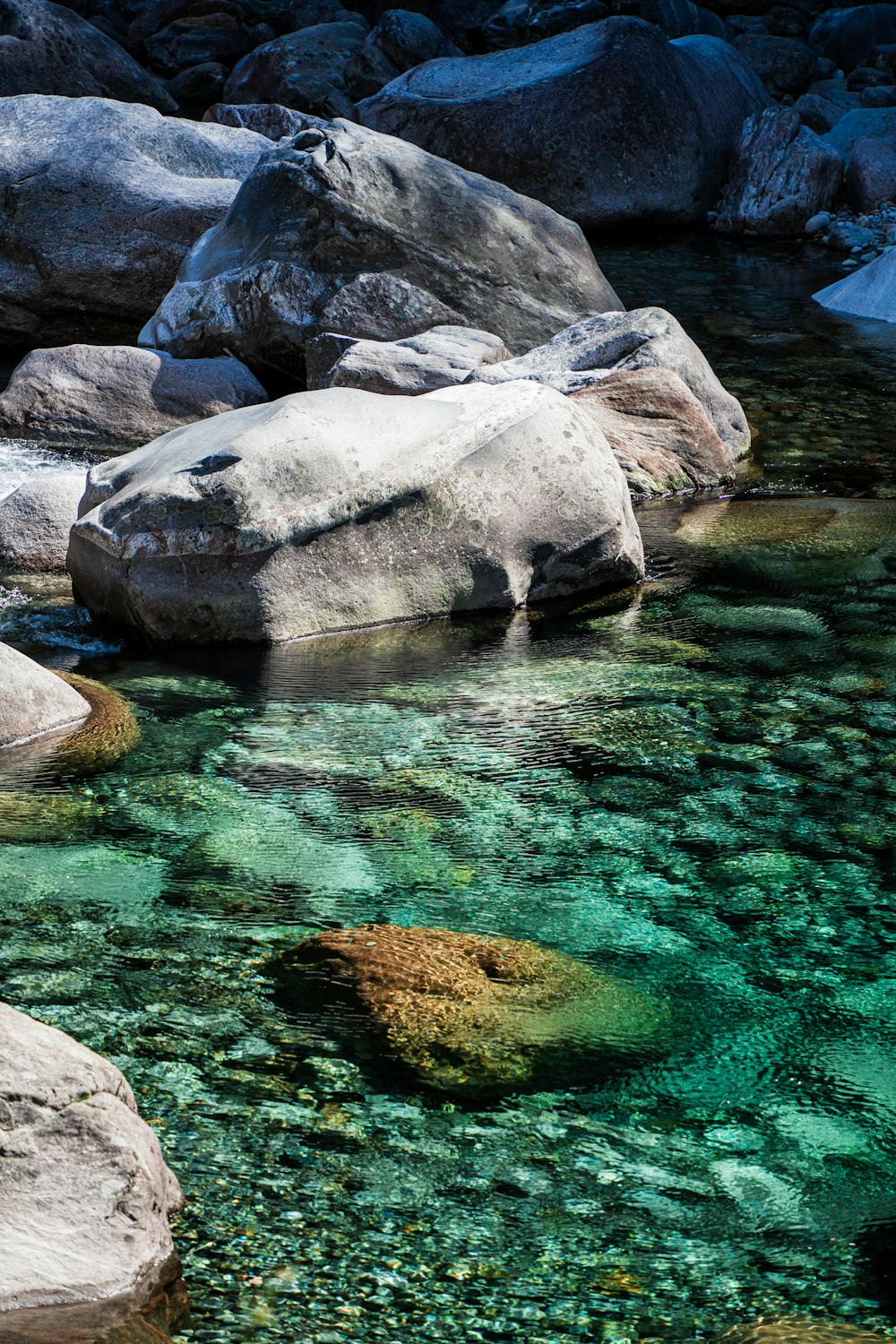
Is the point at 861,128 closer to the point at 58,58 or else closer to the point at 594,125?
the point at 594,125

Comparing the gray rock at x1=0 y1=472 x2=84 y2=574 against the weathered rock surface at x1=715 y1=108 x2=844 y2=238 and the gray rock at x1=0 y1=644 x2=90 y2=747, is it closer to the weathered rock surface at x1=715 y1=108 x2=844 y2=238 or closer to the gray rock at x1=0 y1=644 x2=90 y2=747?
the gray rock at x1=0 y1=644 x2=90 y2=747

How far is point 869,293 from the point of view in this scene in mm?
11328

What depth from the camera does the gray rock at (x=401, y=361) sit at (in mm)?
7215

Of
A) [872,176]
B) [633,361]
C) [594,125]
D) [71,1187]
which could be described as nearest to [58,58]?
[594,125]

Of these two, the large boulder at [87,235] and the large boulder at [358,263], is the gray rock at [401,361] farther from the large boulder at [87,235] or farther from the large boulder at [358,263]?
the large boulder at [87,235]

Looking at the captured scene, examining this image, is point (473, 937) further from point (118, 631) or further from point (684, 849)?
point (118, 631)

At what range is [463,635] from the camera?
5082 millimetres

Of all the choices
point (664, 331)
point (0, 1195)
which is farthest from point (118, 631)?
point (664, 331)

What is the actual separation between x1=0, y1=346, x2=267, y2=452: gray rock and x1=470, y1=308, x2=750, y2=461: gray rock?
5.80 ft

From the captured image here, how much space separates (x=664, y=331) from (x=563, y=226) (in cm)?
202

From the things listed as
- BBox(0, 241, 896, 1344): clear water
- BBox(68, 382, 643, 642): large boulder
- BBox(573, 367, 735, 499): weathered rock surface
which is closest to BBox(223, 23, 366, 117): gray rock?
BBox(573, 367, 735, 499): weathered rock surface

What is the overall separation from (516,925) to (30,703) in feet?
5.87

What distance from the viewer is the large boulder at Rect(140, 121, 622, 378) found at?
27.6ft

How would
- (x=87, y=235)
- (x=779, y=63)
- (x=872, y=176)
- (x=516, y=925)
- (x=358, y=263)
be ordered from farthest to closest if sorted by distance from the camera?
(x=779, y=63)
(x=872, y=176)
(x=87, y=235)
(x=358, y=263)
(x=516, y=925)
